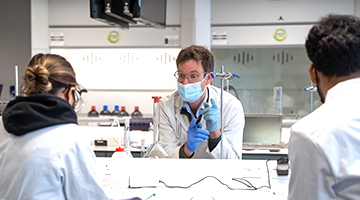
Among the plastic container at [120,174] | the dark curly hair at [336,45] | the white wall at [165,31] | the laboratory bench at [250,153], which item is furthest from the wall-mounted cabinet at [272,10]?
the dark curly hair at [336,45]

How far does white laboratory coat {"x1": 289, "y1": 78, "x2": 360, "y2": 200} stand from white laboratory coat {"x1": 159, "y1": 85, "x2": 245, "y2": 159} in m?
1.06

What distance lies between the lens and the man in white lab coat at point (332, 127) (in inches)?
28.9

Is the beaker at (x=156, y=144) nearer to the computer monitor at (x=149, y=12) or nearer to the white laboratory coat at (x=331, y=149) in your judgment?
the computer monitor at (x=149, y=12)

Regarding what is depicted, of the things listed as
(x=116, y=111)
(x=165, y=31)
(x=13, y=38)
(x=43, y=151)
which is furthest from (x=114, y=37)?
(x=43, y=151)

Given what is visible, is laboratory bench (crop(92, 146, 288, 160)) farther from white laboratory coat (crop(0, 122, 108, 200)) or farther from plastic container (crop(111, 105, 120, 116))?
plastic container (crop(111, 105, 120, 116))

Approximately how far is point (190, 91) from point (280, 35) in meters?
2.29

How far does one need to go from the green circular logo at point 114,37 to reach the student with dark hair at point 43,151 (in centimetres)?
302

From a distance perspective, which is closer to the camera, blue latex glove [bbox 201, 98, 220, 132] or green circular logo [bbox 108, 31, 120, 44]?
blue latex glove [bbox 201, 98, 220, 132]

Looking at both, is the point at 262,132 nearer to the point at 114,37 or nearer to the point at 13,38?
the point at 114,37

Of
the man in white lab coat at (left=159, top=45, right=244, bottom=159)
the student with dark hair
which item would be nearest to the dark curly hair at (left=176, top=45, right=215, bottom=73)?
the man in white lab coat at (left=159, top=45, right=244, bottom=159)

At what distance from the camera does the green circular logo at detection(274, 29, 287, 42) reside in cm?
379

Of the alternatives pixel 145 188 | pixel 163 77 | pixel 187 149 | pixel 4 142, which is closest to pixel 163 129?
pixel 187 149

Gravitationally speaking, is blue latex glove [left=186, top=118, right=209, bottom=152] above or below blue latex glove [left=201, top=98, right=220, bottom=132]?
below

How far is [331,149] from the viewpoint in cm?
74
